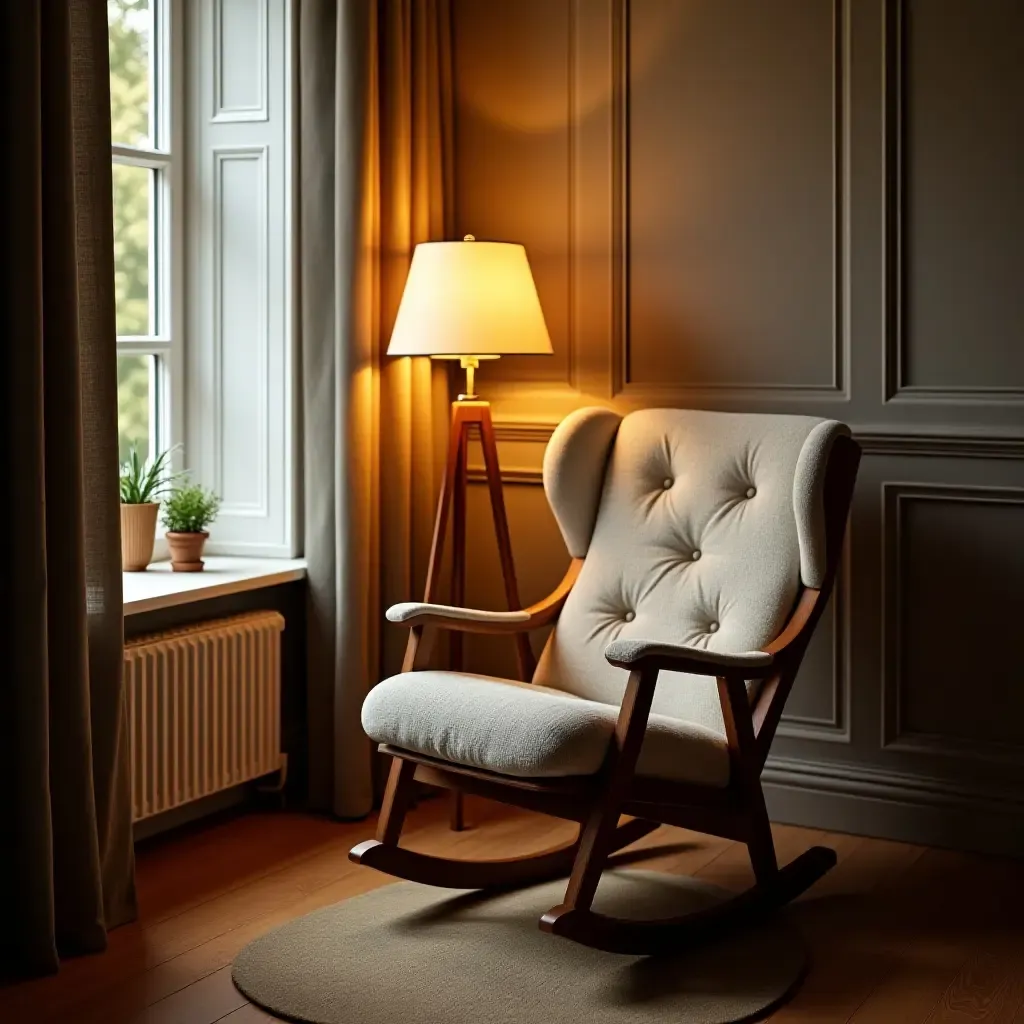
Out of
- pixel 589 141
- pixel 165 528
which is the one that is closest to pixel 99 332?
pixel 165 528

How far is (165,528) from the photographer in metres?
3.69

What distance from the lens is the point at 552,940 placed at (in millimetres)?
2752

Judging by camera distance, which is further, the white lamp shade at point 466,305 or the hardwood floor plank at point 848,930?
the white lamp shade at point 466,305

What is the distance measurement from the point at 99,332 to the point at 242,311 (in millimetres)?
973

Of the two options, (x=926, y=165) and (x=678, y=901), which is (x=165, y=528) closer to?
(x=678, y=901)

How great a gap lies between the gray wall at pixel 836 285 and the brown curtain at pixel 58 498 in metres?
1.34

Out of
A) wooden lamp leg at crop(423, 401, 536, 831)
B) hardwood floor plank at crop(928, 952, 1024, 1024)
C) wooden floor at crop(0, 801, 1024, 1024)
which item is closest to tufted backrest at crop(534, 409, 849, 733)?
wooden lamp leg at crop(423, 401, 536, 831)

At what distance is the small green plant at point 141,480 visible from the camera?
3.47 meters

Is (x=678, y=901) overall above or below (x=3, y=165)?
below

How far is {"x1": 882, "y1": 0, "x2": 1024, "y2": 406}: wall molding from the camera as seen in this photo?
3.32 m

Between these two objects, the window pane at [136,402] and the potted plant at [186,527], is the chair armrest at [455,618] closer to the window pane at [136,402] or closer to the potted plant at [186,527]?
the potted plant at [186,527]

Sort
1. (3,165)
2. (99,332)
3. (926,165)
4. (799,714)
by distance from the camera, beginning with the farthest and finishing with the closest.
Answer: (799,714), (926,165), (99,332), (3,165)

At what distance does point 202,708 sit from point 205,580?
295mm

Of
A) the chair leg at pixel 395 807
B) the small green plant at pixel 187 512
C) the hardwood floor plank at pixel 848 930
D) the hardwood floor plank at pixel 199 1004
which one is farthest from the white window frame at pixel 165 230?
the hardwood floor plank at pixel 848 930
